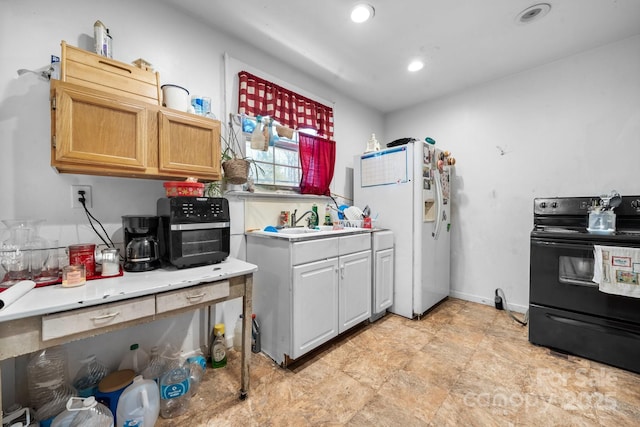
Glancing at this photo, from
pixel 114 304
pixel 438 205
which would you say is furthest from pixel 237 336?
pixel 438 205

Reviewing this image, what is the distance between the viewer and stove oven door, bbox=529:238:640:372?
1800mm

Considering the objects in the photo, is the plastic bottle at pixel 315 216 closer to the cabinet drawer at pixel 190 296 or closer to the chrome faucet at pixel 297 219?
the chrome faucet at pixel 297 219

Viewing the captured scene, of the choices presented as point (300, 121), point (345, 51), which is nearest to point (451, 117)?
point (345, 51)

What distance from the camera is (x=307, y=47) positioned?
2312 millimetres

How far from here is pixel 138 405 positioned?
1354mm

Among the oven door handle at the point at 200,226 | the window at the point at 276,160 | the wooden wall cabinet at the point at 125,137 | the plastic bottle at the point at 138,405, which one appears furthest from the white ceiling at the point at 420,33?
the plastic bottle at the point at 138,405

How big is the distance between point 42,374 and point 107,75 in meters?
1.66

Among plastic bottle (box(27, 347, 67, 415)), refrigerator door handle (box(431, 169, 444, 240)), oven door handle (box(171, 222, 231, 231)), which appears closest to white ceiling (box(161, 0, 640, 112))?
refrigerator door handle (box(431, 169, 444, 240))

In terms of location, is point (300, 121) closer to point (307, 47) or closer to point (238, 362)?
point (307, 47)

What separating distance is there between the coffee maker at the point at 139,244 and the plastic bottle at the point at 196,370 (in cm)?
74

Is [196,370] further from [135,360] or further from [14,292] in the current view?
[14,292]

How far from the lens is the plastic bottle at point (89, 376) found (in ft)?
4.80

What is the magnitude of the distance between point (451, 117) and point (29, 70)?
373 cm

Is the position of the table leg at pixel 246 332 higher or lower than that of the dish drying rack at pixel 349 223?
lower
